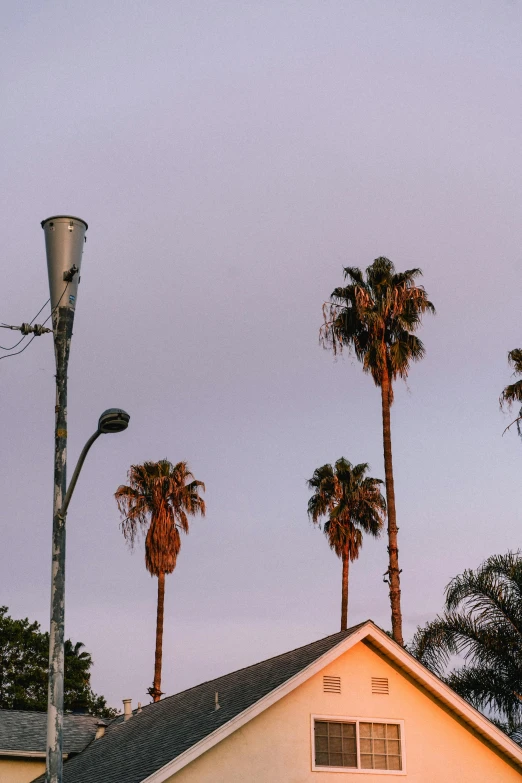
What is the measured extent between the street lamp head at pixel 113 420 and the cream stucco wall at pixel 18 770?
721 inches

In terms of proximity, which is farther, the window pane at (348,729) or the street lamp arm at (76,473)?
the window pane at (348,729)

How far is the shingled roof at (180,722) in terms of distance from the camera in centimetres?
1905

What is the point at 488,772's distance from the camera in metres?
20.5

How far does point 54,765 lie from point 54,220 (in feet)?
20.1

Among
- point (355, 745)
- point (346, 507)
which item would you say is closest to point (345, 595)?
point (346, 507)

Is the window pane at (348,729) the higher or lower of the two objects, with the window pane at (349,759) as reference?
higher

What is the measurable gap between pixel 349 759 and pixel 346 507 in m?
30.9

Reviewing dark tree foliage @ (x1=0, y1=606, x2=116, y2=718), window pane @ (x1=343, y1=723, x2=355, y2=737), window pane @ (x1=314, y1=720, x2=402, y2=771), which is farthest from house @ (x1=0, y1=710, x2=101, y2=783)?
dark tree foliage @ (x1=0, y1=606, x2=116, y2=718)

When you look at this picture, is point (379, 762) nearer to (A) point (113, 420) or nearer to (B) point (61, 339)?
(A) point (113, 420)

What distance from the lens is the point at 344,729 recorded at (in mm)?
20141

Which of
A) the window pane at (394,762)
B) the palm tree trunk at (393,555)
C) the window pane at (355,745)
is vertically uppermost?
the palm tree trunk at (393,555)

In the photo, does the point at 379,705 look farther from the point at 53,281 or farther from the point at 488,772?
the point at 53,281

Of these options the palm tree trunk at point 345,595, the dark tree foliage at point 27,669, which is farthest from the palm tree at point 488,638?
the dark tree foliage at point 27,669

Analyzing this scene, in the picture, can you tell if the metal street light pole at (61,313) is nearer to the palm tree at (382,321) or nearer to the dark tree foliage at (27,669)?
the palm tree at (382,321)
